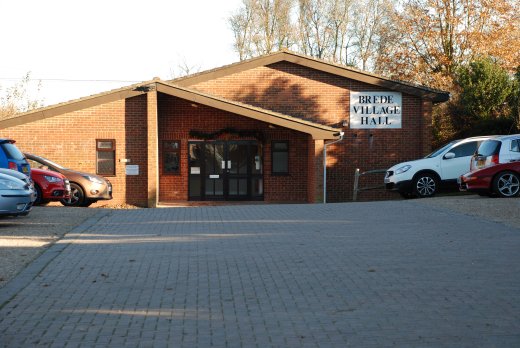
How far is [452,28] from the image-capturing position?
145 feet

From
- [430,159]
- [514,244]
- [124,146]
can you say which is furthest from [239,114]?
[514,244]

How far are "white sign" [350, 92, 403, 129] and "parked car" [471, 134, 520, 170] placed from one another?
947 cm

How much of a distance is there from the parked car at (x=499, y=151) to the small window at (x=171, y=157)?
491 inches

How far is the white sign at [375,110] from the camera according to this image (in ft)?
96.8

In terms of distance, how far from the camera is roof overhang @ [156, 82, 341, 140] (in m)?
26.8

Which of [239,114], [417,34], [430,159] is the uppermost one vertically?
[417,34]

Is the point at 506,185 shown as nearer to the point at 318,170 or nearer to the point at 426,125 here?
the point at 318,170

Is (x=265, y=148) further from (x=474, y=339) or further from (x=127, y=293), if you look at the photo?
(x=474, y=339)

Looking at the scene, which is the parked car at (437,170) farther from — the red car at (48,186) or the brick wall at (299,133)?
the red car at (48,186)

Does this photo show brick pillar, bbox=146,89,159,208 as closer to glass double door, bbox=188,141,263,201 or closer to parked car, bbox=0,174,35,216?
glass double door, bbox=188,141,263,201

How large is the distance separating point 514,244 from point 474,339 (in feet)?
19.2

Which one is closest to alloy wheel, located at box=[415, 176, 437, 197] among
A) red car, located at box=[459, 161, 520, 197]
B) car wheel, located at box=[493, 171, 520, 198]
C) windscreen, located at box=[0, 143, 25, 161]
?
red car, located at box=[459, 161, 520, 197]

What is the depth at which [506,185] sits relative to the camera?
1978cm

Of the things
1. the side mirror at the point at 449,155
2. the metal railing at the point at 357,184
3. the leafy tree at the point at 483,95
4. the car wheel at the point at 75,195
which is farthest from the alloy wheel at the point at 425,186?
the leafy tree at the point at 483,95
